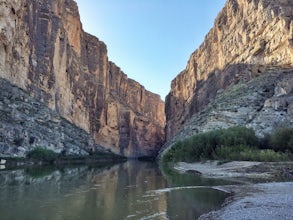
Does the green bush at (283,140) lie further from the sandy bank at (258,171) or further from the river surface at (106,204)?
the river surface at (106,204)

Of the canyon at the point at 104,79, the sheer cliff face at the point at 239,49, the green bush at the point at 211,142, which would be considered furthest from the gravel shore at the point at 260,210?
the sheer cliff face at the point at 239,49

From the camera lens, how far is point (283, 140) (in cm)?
3678

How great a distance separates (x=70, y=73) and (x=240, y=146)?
7629 centimetres

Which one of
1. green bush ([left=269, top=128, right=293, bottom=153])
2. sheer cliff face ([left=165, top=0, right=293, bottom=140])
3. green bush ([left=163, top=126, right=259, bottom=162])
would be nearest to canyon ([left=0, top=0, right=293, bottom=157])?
sheer cliff face ([left=165, top=0, right=293, bottom=140])

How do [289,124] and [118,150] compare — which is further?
[118,150]

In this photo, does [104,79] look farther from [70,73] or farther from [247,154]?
[247,154]

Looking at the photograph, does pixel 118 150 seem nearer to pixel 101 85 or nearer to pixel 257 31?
pixel 101 85

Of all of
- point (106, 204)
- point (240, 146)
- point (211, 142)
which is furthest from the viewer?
point (211, 142)

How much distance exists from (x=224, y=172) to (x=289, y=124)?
17.3 meters

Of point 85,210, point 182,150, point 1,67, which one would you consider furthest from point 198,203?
point 1,67

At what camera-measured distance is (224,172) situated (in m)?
30.6

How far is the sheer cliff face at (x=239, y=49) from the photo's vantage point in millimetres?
64000

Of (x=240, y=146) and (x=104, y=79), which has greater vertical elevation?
(x=104, y=79)

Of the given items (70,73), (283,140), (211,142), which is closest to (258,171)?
(283,140)
